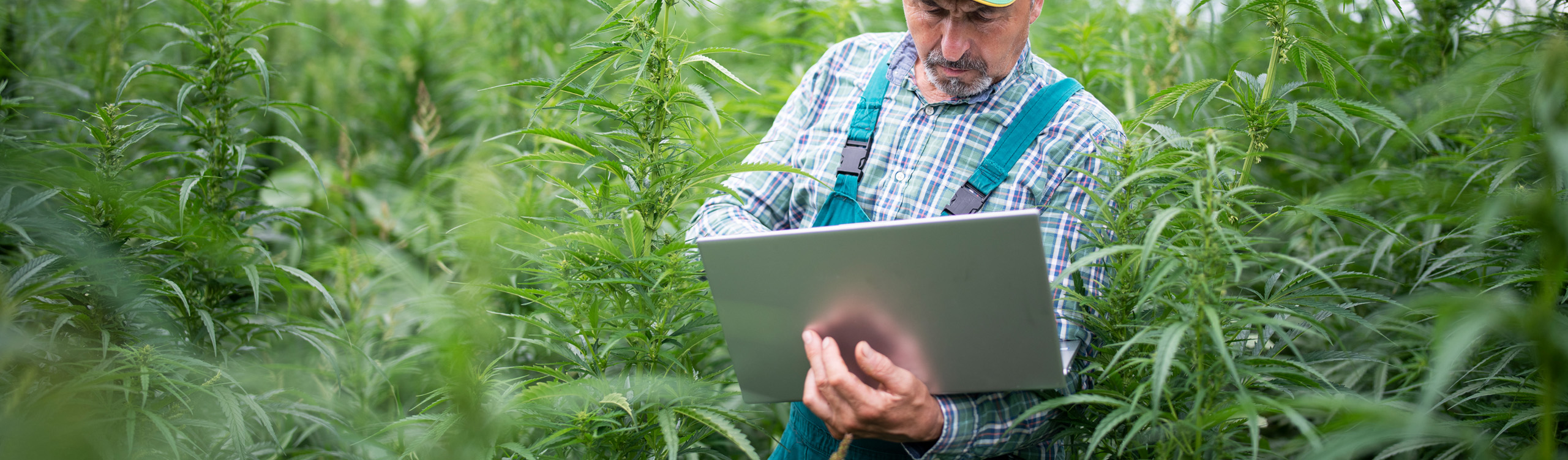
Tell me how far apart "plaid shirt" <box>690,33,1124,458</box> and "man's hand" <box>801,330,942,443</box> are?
70 millimetres

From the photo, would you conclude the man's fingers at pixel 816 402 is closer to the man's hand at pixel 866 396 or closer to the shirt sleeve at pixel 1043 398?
the man's hand at pixel 866 396

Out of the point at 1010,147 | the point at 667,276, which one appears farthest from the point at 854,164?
the point at 667,276

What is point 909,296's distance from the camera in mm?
1380

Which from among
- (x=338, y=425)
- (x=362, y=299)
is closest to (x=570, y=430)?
(x=338, y=425)

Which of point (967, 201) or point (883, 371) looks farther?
point (967, 201)

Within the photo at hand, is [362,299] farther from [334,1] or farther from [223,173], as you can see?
[334,1]

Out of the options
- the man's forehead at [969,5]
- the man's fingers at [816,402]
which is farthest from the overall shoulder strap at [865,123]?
the man's fingers at [816,402]

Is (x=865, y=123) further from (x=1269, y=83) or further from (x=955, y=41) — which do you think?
(x=1269, y=83)

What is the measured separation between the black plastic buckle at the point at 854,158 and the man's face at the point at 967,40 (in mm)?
219

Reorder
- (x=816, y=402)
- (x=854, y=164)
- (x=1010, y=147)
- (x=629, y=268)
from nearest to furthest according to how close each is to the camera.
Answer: (x=816, y=402)
(x=629, y=268)
(x=1010, y=147)
(x=854, y=164)

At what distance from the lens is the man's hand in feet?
4.78

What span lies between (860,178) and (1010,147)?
34 cm

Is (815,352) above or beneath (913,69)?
beneath

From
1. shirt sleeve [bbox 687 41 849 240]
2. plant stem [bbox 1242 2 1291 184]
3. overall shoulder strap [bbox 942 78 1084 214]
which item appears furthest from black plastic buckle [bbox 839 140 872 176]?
plant stem [bbox 1242 2 1291 184]
